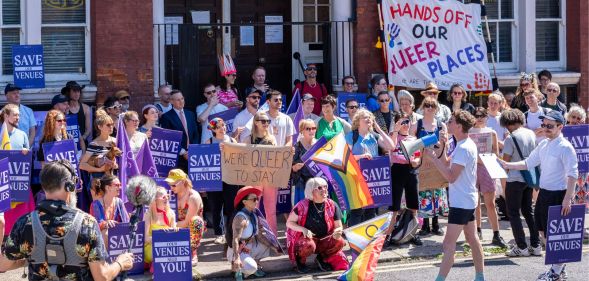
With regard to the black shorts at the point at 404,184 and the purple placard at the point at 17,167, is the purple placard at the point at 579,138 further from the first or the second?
the purple placard at the point at 17,167

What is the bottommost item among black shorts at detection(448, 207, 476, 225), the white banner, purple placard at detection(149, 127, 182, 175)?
black shorts at detection(448, 207, 476, 225)

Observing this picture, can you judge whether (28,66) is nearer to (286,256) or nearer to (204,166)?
(204,166)

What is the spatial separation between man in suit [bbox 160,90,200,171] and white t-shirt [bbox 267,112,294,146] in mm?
1179

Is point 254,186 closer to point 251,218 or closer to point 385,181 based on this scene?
point 251,218

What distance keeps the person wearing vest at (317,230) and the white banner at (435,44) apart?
4.43 meters

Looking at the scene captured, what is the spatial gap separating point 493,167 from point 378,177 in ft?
5.69

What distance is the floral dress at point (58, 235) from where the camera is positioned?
6.80 metres

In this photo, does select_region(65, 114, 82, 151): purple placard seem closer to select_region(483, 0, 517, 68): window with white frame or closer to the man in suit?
the man in suit

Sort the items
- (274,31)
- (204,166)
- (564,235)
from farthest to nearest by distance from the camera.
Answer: (274,31)
(204,166)
(564,235)

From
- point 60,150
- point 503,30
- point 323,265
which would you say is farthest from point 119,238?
point 503,30

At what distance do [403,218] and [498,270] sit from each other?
173 cm

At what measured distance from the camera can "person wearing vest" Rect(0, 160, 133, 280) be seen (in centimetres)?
679

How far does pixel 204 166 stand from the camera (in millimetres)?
12562

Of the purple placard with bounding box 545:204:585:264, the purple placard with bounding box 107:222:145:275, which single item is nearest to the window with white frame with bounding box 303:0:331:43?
the purple placard with bounding box 545:204:585:264
